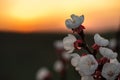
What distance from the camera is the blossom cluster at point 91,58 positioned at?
89 cm

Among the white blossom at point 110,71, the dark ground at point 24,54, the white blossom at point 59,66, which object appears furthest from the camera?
the dark ground at point 24,54

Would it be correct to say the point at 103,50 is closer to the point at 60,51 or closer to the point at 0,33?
the point at 60,51

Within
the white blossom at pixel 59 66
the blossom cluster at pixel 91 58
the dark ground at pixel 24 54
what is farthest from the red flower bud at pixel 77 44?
the dark ground at pixel 24 54

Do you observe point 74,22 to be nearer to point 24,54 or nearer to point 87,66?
point 87,66

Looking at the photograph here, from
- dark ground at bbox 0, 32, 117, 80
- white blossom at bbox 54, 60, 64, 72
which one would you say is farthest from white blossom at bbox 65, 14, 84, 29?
dark ground at bbox 0, 32, 117, 80

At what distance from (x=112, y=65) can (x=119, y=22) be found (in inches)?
20.0

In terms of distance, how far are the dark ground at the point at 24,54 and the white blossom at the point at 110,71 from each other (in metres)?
2.89

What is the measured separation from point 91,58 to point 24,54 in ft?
14.1

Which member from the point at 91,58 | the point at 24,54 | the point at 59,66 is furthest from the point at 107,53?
the point at 24,54

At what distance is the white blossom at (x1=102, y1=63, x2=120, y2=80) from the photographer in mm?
883

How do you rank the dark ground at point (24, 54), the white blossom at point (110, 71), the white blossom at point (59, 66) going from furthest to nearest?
the dark ground at point (24, 54) → the white blossom at point (59, 66) → the white blossom at point (110, 71)

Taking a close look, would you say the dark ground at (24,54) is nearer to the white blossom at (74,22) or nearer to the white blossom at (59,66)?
the white blossom at (59,66)

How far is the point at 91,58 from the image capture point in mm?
890

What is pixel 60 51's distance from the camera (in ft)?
6.45
